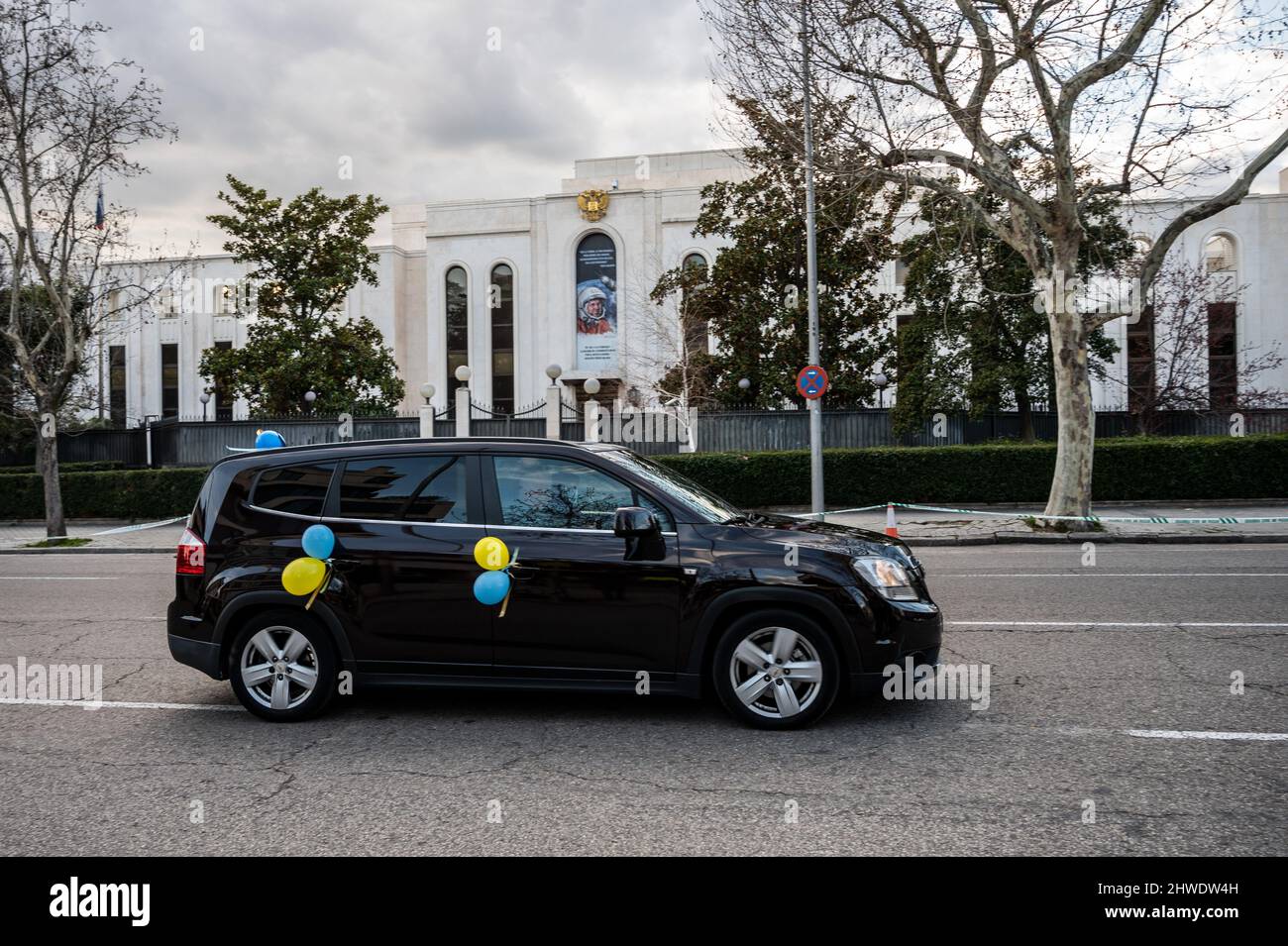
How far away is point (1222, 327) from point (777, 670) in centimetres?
3894

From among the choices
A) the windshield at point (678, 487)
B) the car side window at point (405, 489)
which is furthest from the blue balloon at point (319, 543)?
the windshield at point (678, 487)

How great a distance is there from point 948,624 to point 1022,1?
1255cm

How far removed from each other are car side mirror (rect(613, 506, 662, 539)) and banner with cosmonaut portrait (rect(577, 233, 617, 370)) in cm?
4388

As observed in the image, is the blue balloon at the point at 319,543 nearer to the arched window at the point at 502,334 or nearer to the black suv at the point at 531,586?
the black suv at the point at 531,586

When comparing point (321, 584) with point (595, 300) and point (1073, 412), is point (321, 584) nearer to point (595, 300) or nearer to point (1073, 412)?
point (1073, 412)

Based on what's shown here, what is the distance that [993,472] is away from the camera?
2073 centimetres

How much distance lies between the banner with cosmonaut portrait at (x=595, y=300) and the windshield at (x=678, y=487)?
43.0 meters

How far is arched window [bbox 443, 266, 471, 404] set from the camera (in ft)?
169

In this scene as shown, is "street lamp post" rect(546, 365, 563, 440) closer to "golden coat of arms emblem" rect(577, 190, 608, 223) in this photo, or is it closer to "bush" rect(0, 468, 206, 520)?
"bush" rect(0, 468, 206, 520)

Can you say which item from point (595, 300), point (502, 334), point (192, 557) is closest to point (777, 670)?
point (192, 557)

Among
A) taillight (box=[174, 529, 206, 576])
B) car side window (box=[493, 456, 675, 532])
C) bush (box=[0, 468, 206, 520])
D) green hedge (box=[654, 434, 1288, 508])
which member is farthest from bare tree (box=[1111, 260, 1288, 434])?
taillight (box=[174, 529, 206, 576])

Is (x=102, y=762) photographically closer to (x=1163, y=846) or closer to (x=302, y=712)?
(x=302, y=712)

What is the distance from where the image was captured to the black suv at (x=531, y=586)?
502 centimetres
